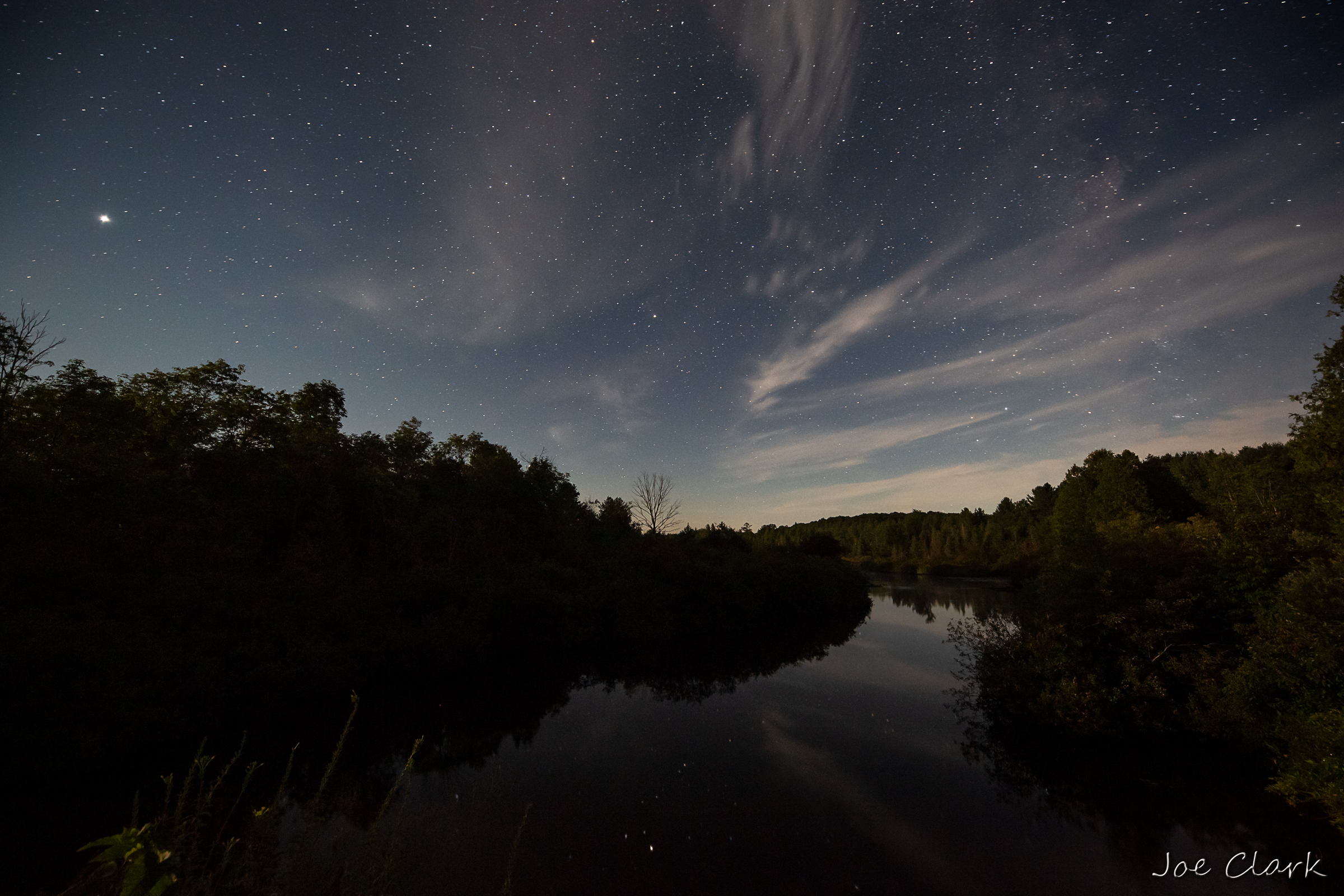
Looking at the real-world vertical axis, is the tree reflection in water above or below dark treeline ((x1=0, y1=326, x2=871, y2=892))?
below

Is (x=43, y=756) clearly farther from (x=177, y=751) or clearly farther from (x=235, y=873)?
(x=235, y=873)

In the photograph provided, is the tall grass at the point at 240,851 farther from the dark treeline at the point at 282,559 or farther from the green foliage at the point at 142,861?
the dark treeline at the point at 282,559

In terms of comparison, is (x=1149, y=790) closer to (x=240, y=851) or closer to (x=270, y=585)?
(x=240, y=851)

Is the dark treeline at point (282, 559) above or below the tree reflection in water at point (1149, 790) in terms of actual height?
above

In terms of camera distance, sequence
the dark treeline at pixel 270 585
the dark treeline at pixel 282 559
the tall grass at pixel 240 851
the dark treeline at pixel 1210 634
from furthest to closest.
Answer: the dark treeline at pixel 282 559, the dark treeline at pixel 270 585, the dark treeline at pixel 1210 634, the tall grass at pixel 240 851

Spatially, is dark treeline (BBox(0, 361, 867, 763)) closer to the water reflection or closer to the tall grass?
the water reflection

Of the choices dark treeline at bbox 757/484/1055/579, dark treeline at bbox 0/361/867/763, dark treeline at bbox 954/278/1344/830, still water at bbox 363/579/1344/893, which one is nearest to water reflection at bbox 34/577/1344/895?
still water at bbox 363/579/1344/893

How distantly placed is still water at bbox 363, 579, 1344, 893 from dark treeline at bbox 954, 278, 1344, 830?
1.36 m

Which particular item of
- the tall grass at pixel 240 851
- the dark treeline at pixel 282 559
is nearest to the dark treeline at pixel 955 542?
the dark treeline at pixel 282 559

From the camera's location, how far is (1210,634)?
44.2ft

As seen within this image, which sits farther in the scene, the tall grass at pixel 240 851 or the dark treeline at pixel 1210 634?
the dark treeline at pixel 1210 634

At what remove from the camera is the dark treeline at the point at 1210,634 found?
10.4m

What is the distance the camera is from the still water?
8.22 metres

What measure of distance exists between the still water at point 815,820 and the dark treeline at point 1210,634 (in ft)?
4.47
